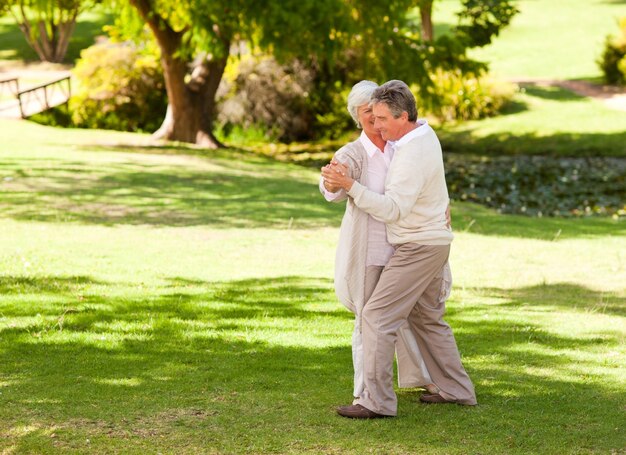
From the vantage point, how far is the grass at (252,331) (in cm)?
618

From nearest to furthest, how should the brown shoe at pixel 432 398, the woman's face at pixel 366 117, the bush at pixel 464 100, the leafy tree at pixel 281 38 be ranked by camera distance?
1. the woman's face at pixel 366 117
2. the brown shoe at pixel 432 398
3. the leafy tree at pixel 281 38
4. the bush at pixel 464 100

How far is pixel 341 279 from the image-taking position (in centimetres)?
624

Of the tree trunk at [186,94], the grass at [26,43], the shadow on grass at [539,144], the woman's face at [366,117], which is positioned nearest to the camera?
the woman's face at [366,117]

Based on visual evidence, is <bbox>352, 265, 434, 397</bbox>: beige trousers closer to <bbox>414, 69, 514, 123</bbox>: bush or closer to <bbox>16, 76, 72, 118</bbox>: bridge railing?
<bbox>16, 76, 72, 118</bbox>: bridge railing

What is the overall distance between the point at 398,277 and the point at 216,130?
84.5 ft

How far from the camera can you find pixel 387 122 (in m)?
5.93

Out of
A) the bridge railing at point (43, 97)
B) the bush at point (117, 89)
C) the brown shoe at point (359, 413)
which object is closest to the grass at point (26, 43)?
the bridge railing at point (43, 97)

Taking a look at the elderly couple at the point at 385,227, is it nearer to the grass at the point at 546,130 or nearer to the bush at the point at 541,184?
the bush at the point at 541,184

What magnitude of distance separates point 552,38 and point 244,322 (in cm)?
4411

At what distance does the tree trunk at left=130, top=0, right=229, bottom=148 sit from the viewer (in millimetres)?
26312

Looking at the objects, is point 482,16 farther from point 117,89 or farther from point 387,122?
point 387,122

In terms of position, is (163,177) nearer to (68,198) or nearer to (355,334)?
(68,198)

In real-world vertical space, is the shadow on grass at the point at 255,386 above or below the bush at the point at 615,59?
below

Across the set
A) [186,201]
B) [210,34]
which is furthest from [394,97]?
[210,34]
